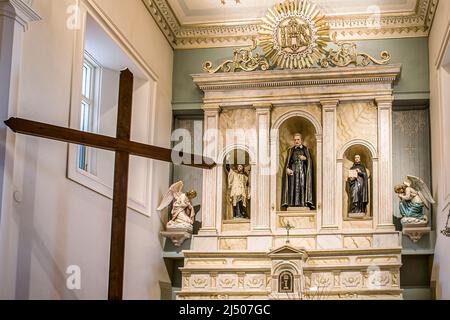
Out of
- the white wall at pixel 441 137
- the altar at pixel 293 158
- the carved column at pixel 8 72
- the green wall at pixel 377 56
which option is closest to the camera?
the carved column at pixel 8 72

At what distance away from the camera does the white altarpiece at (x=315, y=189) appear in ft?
39.8

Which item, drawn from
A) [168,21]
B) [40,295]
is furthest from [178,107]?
[40,295]

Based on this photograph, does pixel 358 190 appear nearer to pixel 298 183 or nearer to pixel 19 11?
pixel 298 183

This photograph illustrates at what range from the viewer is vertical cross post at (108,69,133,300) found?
820 cm

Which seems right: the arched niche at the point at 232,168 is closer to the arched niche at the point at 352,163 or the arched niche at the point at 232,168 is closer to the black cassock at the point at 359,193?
the arched niche at the point at 352,163

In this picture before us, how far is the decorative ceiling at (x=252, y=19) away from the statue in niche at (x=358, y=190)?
2.31 metres

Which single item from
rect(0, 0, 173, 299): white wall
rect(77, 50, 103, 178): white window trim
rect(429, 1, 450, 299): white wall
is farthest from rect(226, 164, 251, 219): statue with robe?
rect(429, 1, 450, 299): white wall

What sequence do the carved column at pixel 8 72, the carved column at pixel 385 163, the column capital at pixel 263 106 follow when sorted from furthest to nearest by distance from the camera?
1. the column capital at pixel 263 106
2. the carved column at pixel 385 163
3. the carved column at pixel 8 72

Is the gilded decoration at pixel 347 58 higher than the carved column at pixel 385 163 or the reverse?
higher

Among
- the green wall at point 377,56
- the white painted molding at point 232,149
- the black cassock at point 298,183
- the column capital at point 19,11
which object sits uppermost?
the green wall at point 377,56

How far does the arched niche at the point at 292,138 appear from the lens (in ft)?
43.2

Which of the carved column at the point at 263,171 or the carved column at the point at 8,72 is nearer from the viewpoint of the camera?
the carved column at the point at 8,72

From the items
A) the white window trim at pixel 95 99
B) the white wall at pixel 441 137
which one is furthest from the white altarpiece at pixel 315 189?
the white window trim at pixel 95 99

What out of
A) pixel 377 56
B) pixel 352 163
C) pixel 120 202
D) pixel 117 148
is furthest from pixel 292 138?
pixel 120 202
